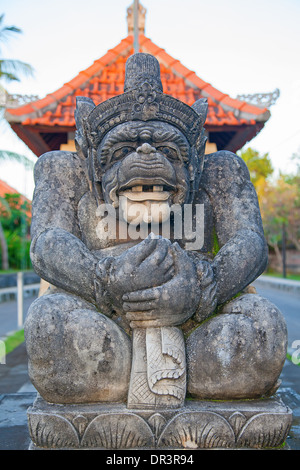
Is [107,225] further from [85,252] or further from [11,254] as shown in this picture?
[11,254]

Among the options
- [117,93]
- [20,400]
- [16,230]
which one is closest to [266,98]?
[117,93]

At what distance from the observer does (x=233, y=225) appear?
104 inches

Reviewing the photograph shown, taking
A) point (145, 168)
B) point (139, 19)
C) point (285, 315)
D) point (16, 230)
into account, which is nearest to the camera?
point (145, 168)

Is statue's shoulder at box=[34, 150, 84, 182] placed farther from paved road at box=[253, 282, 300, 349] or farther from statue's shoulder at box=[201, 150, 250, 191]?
paved road at box=[253, 282, 300, 349]

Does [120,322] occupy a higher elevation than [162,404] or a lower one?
higher

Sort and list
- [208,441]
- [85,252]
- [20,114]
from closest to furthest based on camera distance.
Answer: [208,441] → [85,252] → [20,114]

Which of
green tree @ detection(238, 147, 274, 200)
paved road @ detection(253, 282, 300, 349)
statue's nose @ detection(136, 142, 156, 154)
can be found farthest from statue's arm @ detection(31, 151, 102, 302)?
green tree @ detection(238, 147, 274, 200)

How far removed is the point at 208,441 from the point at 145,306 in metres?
0.65

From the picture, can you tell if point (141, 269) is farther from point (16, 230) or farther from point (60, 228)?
point (16, 230)

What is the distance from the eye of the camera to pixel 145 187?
8.09 ft

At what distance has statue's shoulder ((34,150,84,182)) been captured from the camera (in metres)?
2.73

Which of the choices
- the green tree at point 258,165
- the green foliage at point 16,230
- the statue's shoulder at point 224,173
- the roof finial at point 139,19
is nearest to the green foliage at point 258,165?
the green tree at point 258,165

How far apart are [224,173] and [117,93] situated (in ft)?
11.5

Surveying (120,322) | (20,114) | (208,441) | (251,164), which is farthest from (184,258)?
(251,164)
